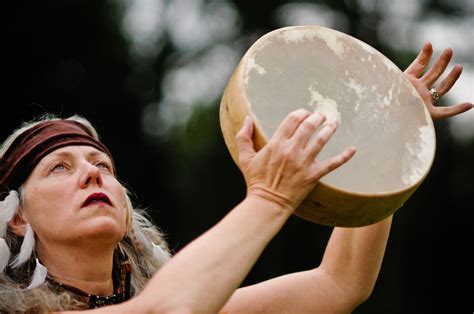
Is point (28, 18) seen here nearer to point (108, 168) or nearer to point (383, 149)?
Result: point (108, 168)

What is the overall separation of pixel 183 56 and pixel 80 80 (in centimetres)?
145

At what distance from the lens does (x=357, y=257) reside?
2.61 m

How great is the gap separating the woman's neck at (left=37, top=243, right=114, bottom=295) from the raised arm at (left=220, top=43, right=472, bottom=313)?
0.43 meters

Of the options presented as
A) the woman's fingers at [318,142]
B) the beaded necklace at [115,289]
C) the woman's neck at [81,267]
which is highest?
the woman's fingers at [318,142]

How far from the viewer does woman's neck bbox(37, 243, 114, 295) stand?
8.57ft

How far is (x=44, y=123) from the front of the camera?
3006 mm

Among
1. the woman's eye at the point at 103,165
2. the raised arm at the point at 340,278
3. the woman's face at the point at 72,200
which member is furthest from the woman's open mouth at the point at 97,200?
the raised arm at the point at 340,278

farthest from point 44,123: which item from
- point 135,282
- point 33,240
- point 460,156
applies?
point 460,156

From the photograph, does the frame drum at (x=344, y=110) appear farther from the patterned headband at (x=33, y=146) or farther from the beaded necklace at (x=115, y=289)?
the patterned headband at (x=33, y=146)

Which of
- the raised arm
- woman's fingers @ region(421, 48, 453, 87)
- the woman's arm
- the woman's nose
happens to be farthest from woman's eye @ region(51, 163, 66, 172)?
woman's fingers @ region(421, 48, 453, 87)

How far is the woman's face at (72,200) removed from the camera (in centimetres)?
255

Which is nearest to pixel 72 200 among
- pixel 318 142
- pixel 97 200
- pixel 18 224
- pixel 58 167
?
pixel 97 200

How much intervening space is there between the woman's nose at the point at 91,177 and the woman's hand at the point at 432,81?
42.1 inches

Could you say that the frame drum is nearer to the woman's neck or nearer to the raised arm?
the raised arm
